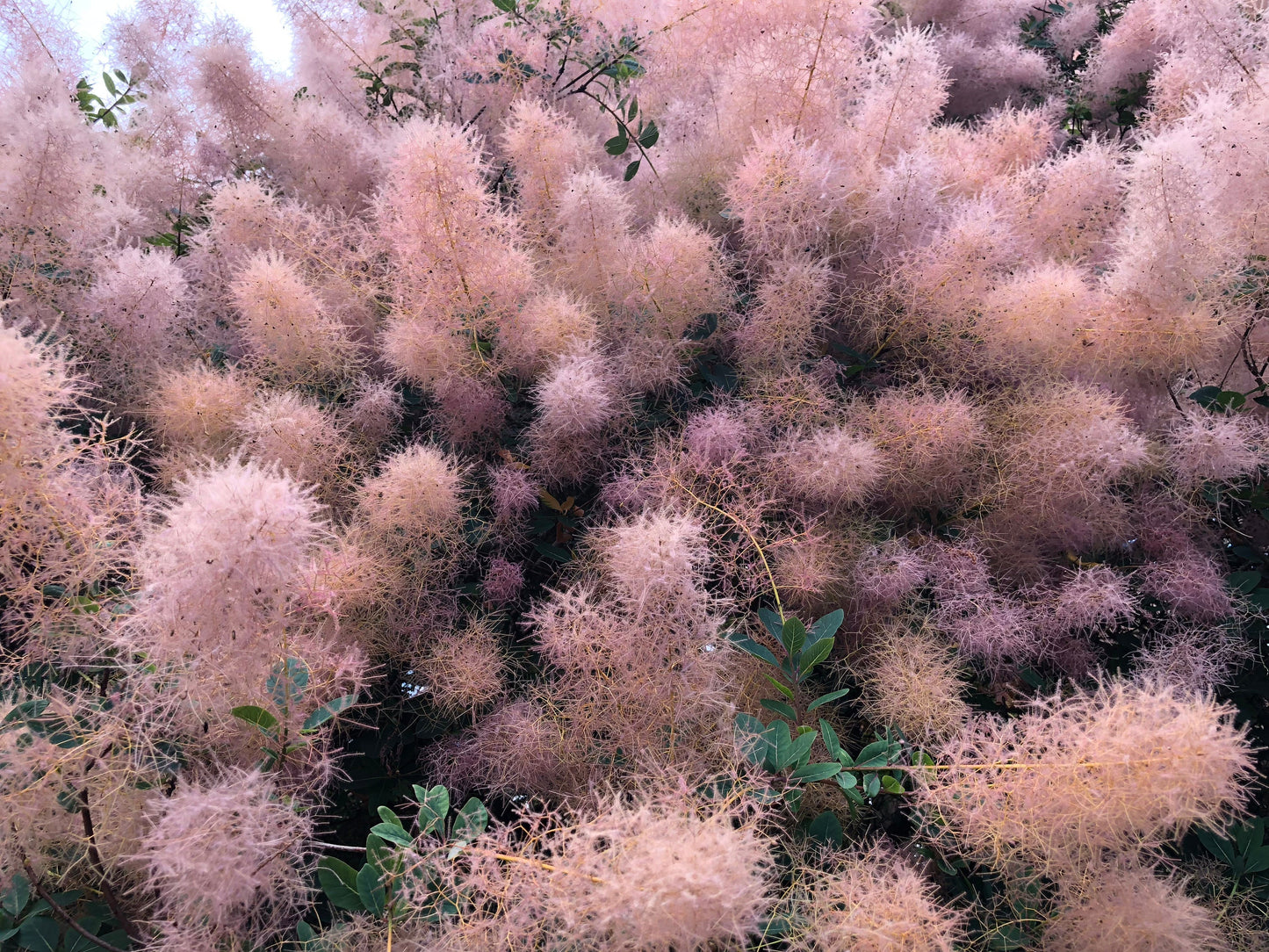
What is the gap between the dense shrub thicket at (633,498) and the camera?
0.84m

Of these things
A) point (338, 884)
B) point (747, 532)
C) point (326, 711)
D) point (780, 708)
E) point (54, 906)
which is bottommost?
point (54, 906)

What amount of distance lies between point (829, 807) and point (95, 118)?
2.00 metres

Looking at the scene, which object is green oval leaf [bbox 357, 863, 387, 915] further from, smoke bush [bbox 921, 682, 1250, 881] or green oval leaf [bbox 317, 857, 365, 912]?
smoke bush [bbox 921, 682, 1250, 881]

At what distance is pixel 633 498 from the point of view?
117 cm

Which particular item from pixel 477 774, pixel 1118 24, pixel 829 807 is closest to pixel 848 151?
pixel 1118 24

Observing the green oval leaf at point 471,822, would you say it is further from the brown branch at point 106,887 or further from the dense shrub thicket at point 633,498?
the brown branch at point 106,887

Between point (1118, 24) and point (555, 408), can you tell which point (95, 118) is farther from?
point (1118, 24)

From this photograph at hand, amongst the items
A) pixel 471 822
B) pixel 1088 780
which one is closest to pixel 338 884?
pixel 471 822

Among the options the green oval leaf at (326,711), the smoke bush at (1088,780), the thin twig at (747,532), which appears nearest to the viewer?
the smoke bush at (1088,780)

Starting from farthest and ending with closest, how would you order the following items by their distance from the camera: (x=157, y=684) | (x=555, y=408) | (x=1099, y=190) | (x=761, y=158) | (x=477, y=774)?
1. (x=1099, y=190)
2. (x=761, y=158)
3. (x=555, y=408)
4. (x=477, y=774)
5. (x=157, y=684)

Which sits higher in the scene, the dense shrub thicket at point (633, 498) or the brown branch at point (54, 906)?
the dense shrub thicket at point (633, 498)

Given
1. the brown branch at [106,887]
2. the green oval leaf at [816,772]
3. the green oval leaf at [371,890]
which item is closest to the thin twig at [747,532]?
the green oval leaf at [816,772]

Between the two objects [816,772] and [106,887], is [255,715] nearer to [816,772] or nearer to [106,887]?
[106,887]

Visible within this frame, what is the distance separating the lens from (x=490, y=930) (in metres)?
0.82
